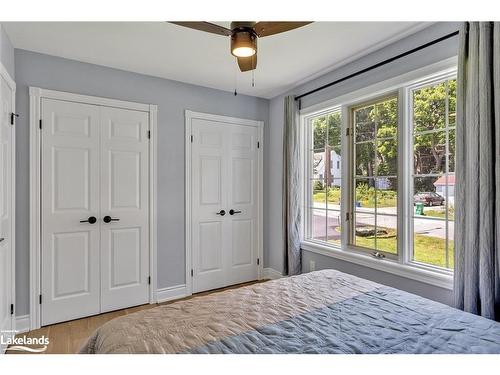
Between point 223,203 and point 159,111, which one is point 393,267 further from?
point 159,111

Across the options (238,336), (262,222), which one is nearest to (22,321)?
(238,336)

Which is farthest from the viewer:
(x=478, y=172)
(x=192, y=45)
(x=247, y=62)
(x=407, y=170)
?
(x=192, y=45)

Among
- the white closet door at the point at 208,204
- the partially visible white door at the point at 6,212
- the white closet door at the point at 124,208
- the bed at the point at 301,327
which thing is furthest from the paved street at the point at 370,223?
the partially visible white door at the point at 6,212

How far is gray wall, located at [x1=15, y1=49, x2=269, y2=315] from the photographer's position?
8.24ft

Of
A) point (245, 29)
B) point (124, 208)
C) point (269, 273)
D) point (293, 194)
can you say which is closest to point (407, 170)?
point (293, 194)

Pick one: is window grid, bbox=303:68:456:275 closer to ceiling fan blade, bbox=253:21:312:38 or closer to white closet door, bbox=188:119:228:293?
ceiling fan blade, bbox=253:21:312:38

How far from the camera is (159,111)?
3168 mm

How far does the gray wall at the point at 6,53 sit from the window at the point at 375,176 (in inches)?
117

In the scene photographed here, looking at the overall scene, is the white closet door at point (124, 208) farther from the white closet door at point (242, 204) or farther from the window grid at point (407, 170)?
the window grid at point (407, 170)

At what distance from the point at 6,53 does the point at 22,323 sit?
2230 mm

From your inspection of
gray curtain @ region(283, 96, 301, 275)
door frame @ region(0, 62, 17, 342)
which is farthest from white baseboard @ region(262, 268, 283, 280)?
door frame @ region(0, 62, 17, 342)

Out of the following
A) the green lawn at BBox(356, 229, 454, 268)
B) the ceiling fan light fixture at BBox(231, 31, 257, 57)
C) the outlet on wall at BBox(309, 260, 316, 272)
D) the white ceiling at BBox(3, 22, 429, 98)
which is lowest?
the outlet on wall at BBox(309, 260, 316, 272)

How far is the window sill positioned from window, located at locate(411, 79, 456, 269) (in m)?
0.12
